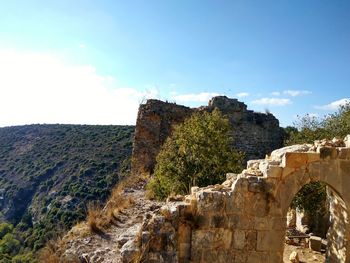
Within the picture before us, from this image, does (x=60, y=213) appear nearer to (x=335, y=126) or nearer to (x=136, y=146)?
(x=136, y=146)

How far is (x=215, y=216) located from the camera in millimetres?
6613

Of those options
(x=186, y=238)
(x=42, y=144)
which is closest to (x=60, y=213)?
(x=42, y=144)

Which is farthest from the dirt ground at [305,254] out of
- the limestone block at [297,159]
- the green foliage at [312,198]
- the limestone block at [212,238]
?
the limestone block at [297,159]

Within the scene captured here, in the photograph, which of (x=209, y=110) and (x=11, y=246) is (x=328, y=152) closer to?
(x=209, y=110)

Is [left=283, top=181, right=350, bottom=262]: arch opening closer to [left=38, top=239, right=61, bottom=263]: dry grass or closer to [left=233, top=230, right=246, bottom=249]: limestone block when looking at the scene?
[left=233, top=230, right=246, bottom=249]: limestone block

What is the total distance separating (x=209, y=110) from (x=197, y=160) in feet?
26.2

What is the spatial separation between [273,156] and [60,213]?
1039 inches

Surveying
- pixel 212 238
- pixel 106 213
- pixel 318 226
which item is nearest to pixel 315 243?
pixel 318 226

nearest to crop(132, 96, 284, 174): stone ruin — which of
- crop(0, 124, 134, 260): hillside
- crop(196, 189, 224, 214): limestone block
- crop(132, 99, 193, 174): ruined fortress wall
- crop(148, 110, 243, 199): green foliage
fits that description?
crop(132, 99, 193, 174): ruined fortress wall

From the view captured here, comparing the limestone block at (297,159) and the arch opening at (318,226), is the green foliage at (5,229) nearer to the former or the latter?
the arch opening at (318,226)

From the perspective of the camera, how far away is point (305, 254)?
35.2 ft

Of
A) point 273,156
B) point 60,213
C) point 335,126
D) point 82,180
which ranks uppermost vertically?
point 335,126

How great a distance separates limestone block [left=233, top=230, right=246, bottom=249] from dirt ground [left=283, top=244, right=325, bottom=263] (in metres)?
3.67

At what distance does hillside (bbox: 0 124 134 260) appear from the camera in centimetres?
A: 3177
